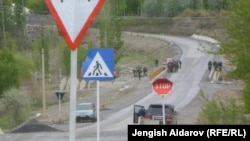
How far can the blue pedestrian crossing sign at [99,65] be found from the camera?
10.0 meters

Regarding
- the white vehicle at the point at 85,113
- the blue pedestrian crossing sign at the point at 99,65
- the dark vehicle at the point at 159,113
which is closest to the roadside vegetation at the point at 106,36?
the dark vehicle at the point at 159,113

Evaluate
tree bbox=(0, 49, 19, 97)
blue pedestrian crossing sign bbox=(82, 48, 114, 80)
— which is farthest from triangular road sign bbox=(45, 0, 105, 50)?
tree bbox=(0, 49, 19, 97)

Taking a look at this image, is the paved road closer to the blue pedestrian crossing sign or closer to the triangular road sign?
the blue pedestrian crossing sign

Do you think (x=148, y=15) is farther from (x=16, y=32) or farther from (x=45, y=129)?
(x=45, y=129)

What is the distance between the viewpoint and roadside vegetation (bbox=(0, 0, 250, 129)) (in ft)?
72.6

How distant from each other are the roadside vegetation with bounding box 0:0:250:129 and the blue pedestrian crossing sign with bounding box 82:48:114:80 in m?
6.62

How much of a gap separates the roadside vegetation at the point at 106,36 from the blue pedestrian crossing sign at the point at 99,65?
6.62 metres

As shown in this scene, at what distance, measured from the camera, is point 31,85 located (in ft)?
223

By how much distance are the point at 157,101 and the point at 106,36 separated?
3037cm

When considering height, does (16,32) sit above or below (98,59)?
above

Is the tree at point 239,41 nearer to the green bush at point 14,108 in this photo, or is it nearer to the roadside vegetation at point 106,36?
the roadside vegetation at point 106,36

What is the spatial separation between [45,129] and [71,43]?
86.1 ft

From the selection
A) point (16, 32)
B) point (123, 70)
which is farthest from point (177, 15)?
point (123, 70)

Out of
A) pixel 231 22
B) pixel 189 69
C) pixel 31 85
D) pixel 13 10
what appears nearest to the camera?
pixel 231 22
